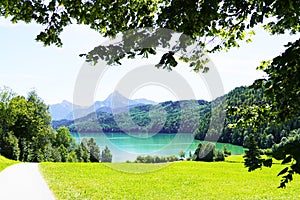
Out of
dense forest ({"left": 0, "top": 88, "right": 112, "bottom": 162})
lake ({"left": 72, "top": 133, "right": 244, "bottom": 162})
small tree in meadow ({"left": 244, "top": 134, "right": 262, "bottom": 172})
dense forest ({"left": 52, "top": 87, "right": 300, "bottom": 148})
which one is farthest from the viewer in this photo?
dense forest ({"left": 0, "top": 88, "right": 112, "bottom": 162})

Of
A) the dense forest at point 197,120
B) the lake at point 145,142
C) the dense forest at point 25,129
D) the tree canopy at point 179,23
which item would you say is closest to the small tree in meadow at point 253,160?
the tree canopy at point 179,23

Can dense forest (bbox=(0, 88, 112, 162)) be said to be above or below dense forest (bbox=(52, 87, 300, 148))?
above

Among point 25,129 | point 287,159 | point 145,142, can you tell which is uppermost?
point 25,129

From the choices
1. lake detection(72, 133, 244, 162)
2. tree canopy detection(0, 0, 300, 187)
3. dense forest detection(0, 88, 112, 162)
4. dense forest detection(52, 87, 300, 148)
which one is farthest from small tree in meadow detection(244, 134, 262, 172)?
dense forest detection(0, 88, 112, 162)

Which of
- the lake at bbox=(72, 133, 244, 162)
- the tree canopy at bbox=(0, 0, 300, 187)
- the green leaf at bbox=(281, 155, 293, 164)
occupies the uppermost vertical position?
the tree canopy at bbox=(0, 0, 300, 187)

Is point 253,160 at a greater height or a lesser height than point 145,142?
lesser

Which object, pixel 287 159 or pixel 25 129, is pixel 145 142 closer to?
pixel 287 159

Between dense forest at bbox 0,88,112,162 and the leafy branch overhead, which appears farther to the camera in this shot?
dense forest at bbox 0,88,112,162

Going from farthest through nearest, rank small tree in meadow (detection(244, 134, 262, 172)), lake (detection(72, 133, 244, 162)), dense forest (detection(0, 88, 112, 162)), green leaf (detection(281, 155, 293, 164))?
dense forest (detection(0, 88, 112, 162))
lake (detection(72, 133, 244, 162))
small tree in meadow (detection(244, 134, 262, 172))
green leaf (detection(281, 155, 293, 164))

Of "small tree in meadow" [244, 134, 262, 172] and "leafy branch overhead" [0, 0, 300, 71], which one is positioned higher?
"leafy branch overhead" [0, 0, 300, 71]

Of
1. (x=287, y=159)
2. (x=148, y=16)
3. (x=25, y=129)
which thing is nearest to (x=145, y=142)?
(x=148, y=16)

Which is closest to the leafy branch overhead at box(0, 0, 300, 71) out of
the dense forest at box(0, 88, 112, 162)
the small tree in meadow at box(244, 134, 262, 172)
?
the small tree in meadow at box(244, 134, 262, 172)

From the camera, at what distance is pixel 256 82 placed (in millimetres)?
4406

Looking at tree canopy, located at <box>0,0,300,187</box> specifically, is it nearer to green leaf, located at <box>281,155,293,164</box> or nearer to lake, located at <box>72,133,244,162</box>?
green leaf, located at <box>281,155,293,164</box>
